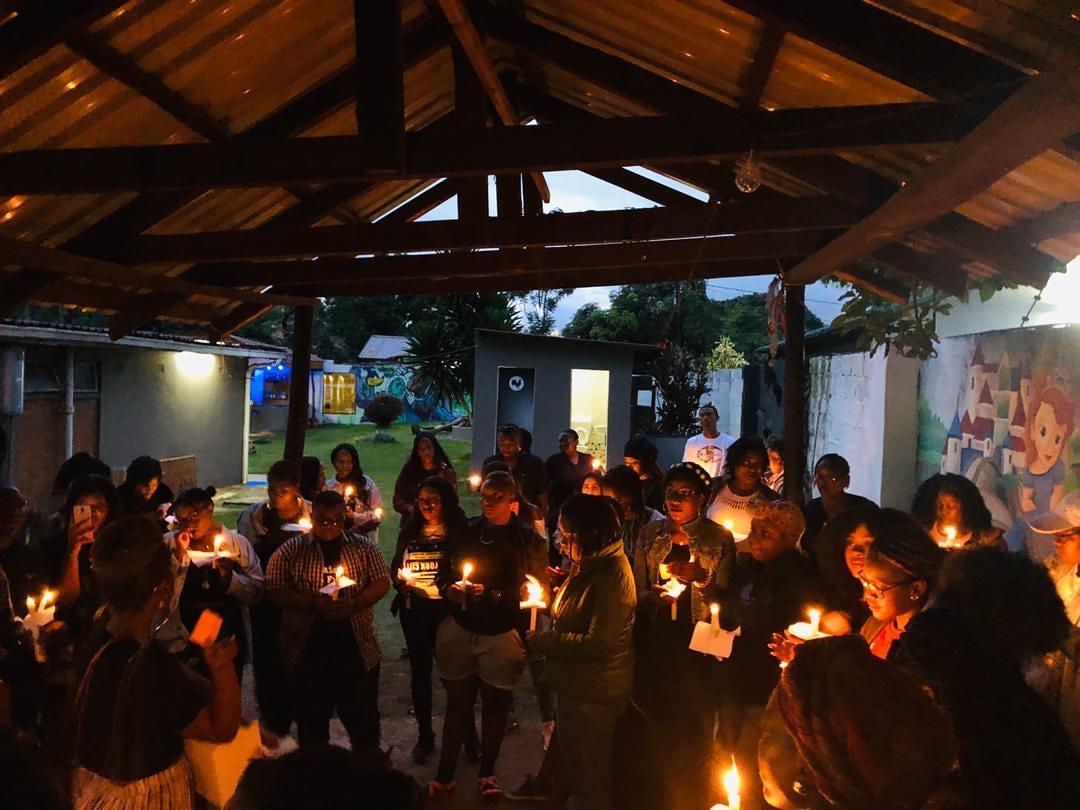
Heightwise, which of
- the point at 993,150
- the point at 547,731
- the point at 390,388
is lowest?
the point at 547,731

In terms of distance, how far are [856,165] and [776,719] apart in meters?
3.76

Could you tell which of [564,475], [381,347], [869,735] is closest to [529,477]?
[564,475]

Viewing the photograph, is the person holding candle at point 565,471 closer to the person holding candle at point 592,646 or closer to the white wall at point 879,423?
the person holding candle at point 592,646

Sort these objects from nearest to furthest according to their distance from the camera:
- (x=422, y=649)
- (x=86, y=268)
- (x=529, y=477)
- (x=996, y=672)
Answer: (x=996, y=672)
(x=422, y=649)
(x=86, y=268)
(x=529, y=477)

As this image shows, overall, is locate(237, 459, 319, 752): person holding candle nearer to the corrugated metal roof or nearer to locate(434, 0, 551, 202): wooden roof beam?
locate(434, 0, 551, 202): wooden roof beam

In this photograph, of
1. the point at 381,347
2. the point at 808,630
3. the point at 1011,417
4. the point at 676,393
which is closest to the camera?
the point at 808,630

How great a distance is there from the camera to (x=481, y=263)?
6914 millimetres

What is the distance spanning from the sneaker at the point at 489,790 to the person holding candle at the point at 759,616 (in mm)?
1394

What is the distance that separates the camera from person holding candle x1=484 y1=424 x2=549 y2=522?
724 centimetres

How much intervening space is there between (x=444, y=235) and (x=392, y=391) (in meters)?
37.7

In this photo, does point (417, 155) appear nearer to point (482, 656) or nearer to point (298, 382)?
point (482, 656)

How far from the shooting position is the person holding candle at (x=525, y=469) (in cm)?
724

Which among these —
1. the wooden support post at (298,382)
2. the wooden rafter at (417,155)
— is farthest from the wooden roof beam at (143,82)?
the wooden support post at (298,382)

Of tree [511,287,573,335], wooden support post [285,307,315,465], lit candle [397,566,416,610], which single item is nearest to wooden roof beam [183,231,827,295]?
wooden support post [285,307,315,465]
